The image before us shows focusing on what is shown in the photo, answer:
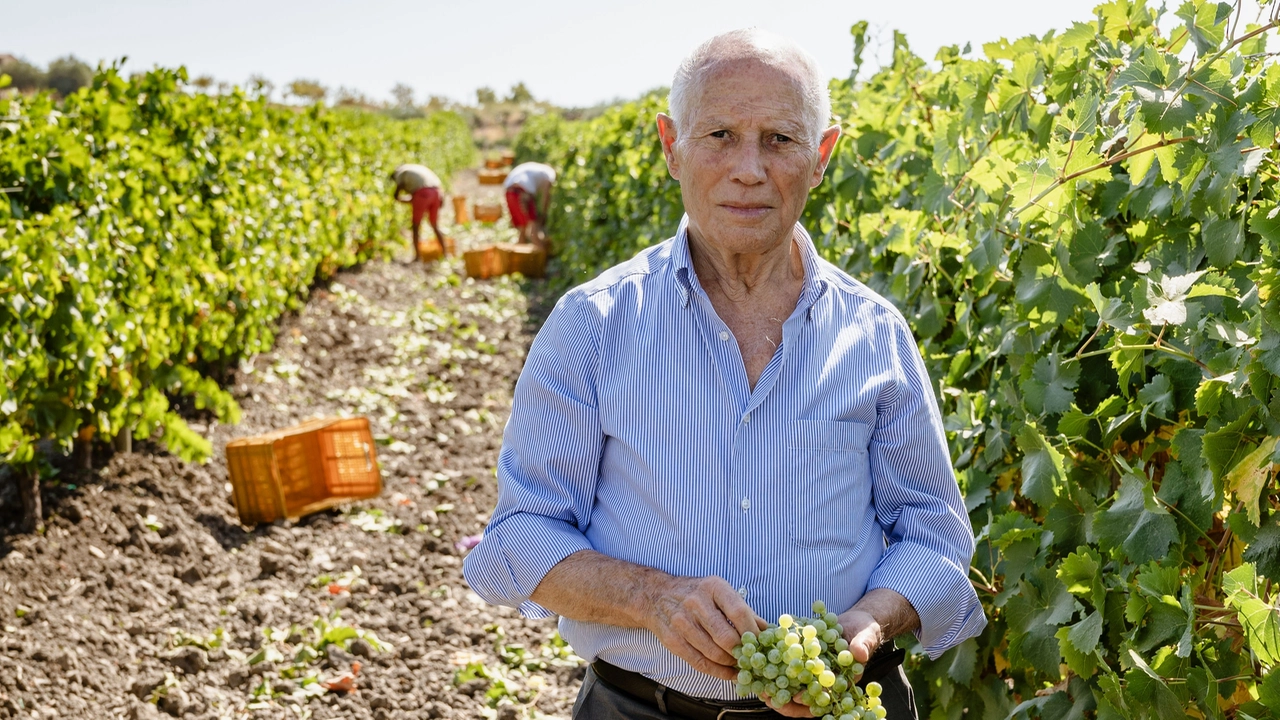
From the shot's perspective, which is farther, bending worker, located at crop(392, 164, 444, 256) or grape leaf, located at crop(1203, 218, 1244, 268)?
bending worker, located at crop(392, 164, 444, 256)

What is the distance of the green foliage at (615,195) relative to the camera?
8.17 meters

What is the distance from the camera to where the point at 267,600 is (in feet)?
15.8

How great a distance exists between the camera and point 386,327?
998 cm

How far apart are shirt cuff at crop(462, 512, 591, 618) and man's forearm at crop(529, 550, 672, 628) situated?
0.06ft

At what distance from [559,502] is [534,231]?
13.5 meters

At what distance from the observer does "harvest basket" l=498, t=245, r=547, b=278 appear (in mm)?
13266

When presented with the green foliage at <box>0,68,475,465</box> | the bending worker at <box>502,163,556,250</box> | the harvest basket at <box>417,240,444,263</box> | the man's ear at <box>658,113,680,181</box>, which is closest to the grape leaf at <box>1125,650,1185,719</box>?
the man's ear at <box>658,113,680,181</box>

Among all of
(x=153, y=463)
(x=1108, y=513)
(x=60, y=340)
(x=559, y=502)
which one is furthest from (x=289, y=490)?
(x=1108, y=513)

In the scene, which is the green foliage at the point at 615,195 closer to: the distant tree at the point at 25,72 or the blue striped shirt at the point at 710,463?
the blue striped shirt at the point at 710,463

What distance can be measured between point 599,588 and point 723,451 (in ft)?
0.97

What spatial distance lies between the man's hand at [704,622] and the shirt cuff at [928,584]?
33 centimetres

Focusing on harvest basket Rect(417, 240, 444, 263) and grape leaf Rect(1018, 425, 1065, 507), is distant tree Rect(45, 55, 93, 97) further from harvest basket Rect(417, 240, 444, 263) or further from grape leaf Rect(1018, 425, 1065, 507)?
grape leaf Rect(1018, 425, 1065, 507)

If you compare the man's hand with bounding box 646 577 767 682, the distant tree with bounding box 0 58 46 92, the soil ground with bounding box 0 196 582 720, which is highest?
the distant tree with bounding box 0 58 46 92

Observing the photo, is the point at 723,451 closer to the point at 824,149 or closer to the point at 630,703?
the point at 630,703
